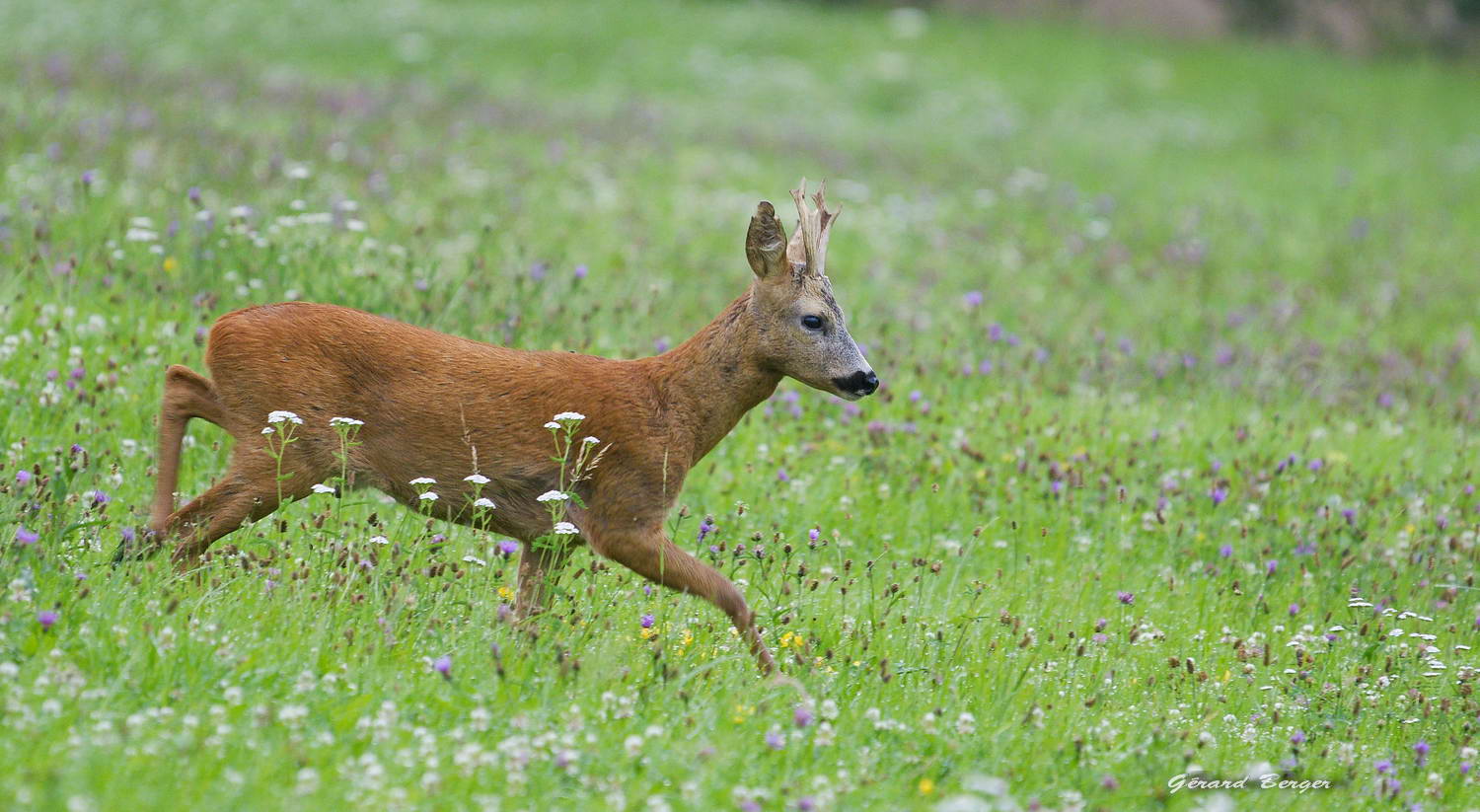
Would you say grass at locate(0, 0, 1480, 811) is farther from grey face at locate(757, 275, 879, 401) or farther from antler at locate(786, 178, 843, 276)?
antler at locate(786, 178, 843, 276)

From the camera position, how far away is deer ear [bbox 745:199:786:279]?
5562 millimetres

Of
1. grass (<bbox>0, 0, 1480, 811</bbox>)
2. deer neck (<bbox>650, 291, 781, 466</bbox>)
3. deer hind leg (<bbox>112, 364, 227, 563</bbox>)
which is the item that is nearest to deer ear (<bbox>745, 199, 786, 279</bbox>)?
deer neck (<bbox>650, 291, 781, 466</bbox>)

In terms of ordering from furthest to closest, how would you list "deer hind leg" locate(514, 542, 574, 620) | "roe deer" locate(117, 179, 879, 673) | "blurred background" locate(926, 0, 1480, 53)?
"blurred background" locate(926, 0, 1480, 53), "deer hind leg" locate(514, 542, 574, 620), "roe deer" locate(117, 179, 879, 673)

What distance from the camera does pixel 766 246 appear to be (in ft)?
18.4

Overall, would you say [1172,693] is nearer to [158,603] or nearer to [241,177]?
[158,603]

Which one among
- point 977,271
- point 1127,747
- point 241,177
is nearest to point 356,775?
point 1127,747

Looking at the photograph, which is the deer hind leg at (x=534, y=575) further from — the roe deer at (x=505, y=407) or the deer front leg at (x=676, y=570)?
the deer front leg at (x=676, y=570)

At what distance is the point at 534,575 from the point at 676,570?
2.08 ft

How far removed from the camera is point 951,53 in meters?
26.3

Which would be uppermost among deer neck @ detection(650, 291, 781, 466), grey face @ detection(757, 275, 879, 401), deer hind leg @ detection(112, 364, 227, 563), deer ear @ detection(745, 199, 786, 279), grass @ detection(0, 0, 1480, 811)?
deer ear @ detection(745, 199, 786, 279)

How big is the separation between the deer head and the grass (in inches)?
26.6

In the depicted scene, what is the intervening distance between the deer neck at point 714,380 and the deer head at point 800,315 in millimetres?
58

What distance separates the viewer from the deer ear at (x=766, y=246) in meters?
→ 5.56

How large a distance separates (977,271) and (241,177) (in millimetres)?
5675
